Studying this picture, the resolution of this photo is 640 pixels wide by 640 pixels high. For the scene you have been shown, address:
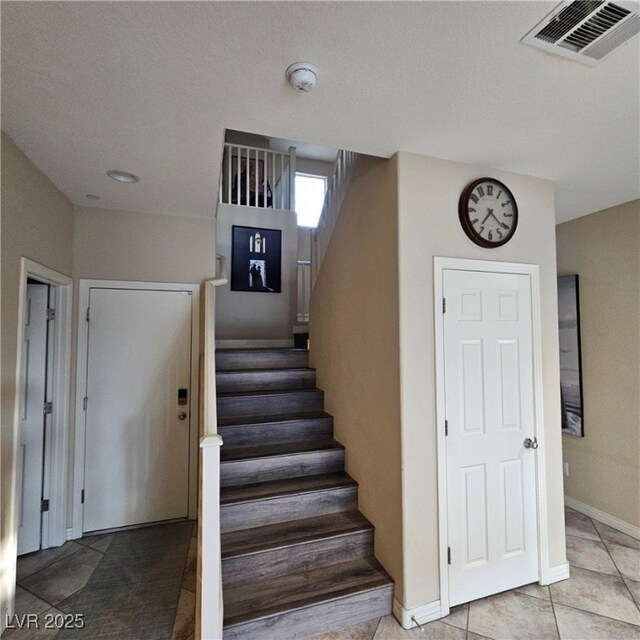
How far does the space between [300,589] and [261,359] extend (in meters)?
1.95

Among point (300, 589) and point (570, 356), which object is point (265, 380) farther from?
point (570, 356)

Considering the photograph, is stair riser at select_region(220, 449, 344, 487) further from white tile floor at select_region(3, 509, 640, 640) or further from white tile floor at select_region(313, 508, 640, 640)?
white tile floor at select_region(313, 508, 640, 640)

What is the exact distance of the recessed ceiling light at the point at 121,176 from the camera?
2.39 m

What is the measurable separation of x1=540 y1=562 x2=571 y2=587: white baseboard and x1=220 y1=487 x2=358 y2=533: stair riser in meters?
1.28

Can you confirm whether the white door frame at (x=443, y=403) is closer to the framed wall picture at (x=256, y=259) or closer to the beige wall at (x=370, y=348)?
the beige wall at (x=370, y=348)

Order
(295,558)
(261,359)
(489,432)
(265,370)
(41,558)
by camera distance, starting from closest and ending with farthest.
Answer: (295,558) → (489,432) → (41,558) → (265,370) → (261,359)

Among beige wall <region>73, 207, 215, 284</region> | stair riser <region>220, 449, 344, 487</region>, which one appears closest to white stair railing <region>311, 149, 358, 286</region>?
beige wall <region>73, 207, 215, 284</region>

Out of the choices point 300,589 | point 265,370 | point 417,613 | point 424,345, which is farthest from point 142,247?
point 417,613

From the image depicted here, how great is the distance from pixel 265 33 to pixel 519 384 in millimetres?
2324

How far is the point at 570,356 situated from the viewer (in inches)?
134

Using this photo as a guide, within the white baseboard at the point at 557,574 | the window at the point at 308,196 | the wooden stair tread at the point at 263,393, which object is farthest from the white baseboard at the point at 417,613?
the window at the point at 308,196

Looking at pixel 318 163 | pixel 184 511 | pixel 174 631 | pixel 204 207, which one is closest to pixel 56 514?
pixel 184 511

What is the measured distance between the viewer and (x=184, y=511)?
3.11 metres

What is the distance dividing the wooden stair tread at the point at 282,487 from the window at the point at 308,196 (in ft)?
14.7
